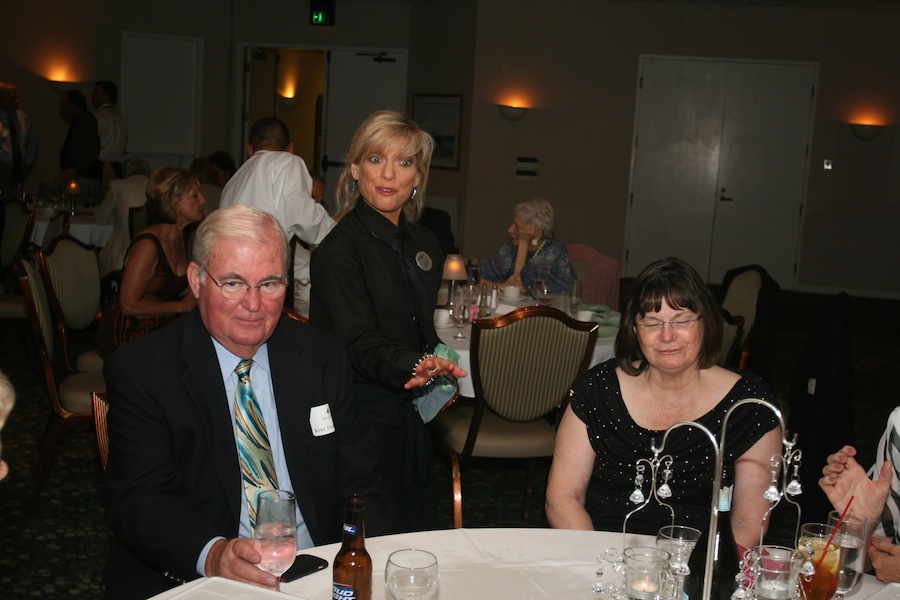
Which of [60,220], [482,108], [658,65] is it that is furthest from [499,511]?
[658,65]

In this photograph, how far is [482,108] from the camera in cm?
1147

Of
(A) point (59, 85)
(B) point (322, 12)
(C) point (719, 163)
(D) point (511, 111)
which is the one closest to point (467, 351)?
(D) point (511, 111)

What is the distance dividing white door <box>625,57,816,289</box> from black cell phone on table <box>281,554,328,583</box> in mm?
10370

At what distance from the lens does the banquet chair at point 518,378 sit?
12.0ft

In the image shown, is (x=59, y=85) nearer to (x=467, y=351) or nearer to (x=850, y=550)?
(x=467, y=351)

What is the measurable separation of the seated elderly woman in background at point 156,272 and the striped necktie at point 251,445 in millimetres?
2165

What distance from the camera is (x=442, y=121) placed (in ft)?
38.9

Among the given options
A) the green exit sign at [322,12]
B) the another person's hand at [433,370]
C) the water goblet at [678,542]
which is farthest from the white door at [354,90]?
the water goblet at [678,542]

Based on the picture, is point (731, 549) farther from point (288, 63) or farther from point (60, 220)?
point (288, 63)

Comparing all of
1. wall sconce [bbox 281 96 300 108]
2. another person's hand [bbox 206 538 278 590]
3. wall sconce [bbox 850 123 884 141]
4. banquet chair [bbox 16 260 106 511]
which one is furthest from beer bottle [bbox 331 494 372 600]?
wall sconce [bbox 281 96 300 108]

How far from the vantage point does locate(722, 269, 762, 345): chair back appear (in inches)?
201

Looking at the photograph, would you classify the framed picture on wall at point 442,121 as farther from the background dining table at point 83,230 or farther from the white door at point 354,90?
the background dining table at point 83,230

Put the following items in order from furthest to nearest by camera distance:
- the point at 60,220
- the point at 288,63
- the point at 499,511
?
1. the point at 288,63
2. the point at 60,220
3. the point at 499,511

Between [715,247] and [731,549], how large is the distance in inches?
432
